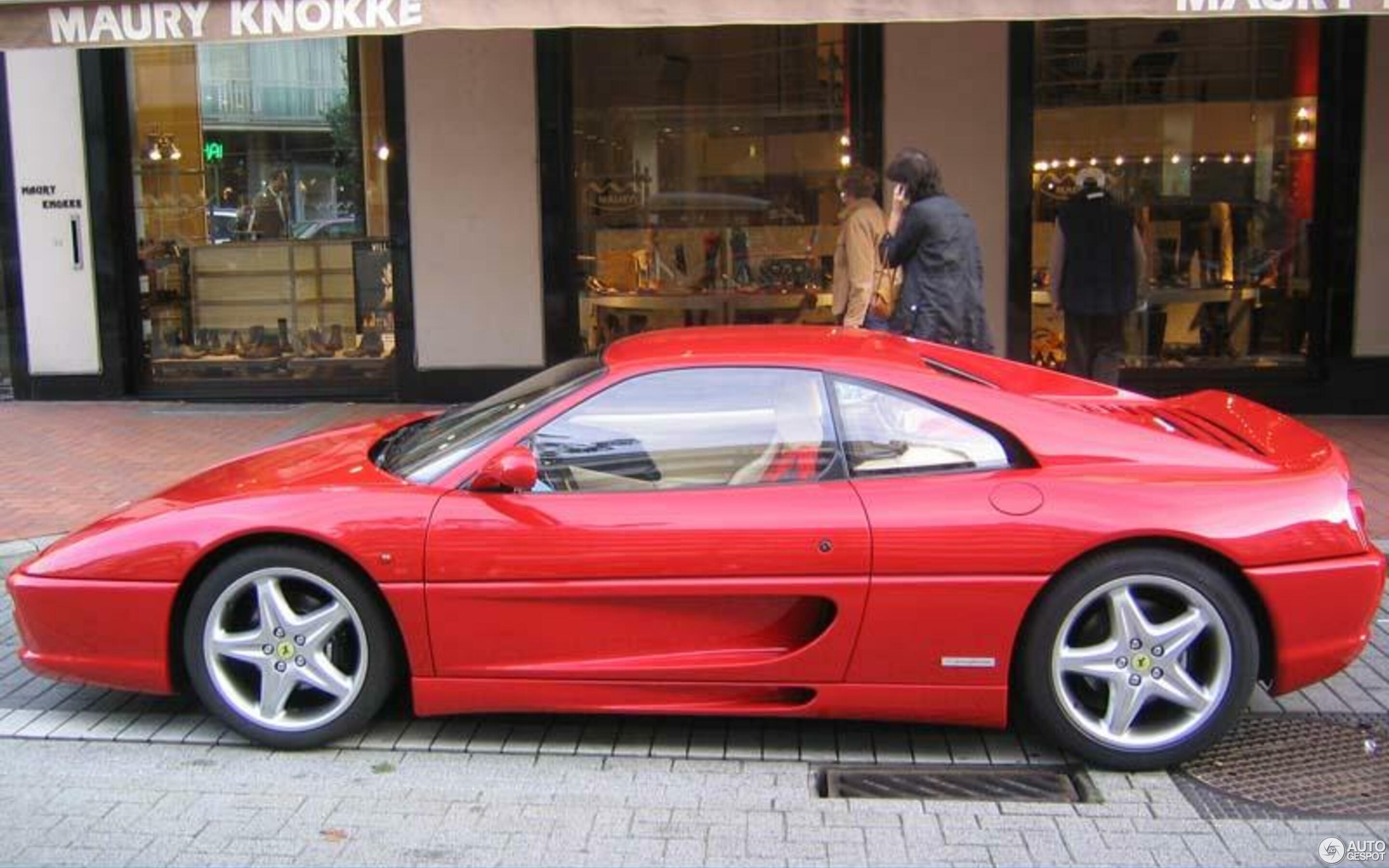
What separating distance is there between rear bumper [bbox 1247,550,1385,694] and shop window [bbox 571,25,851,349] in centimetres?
672

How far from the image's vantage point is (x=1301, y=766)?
4.14 metres

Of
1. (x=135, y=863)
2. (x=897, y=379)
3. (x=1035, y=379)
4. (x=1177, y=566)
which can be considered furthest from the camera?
(x=1035, y=379)

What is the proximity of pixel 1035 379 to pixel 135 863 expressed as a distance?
3251 mm

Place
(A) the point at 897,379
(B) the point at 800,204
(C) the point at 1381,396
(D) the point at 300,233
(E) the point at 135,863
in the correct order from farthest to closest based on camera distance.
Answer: (D) the point at 300,233 < (B) the point at 800,204 < (C) the point at 1381,396 < (A) the point at 897,379 < (E) the point at 135,863

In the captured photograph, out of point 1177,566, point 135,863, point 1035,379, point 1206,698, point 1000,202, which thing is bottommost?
point 135,863

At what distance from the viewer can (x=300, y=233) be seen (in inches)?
439

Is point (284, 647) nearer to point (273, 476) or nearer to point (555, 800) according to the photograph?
point (273, 476)

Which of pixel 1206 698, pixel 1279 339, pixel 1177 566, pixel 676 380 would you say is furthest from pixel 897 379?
pixel 1279 339

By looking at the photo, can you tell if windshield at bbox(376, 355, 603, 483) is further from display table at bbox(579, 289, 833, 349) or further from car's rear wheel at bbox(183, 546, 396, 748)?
display table at bbox(579, 289, 833, 349)

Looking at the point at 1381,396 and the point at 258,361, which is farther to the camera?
the point at 258,361

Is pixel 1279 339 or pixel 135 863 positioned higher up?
pixel 1279 339

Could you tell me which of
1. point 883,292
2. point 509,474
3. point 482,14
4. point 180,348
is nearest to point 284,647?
point 509,474

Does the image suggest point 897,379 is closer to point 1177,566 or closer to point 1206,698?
point 1177,566

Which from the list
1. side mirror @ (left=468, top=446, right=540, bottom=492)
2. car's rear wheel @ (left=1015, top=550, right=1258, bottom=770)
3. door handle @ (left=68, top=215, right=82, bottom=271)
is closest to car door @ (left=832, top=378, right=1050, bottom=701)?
car's rear wheel @ (left=1015, top=550, right=1258, bottom=770)
